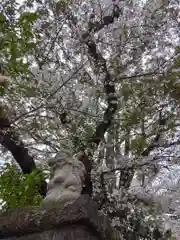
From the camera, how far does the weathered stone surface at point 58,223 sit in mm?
2975

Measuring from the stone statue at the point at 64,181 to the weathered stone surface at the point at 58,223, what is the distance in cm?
12

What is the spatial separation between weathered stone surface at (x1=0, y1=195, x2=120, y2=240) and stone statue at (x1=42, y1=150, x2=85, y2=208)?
12cm

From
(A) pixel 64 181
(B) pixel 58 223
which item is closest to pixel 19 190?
(A) pixel 64 181

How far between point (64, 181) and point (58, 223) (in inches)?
23.6

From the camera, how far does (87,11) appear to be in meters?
7.42

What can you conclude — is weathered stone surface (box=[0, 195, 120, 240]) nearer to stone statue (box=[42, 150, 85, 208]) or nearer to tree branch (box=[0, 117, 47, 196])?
stone statue (box=[42, 150, 85, 208])

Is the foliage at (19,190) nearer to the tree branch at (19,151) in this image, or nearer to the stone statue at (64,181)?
the stone statue at (64,181)

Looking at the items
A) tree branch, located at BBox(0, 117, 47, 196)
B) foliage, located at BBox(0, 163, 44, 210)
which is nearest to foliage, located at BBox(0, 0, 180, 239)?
tree branch, located at BBox(0, 117, 47, 196)

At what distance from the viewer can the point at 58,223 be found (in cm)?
299

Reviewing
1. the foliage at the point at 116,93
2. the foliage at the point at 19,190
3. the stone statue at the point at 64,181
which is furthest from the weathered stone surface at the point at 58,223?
the foliage at the point at 116,93

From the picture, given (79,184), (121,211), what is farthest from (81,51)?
(79,184)

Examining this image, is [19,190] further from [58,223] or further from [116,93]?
[116,93]

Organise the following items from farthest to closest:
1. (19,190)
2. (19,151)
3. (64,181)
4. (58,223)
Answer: (19,151), (19,190), (64,181), (58,223)

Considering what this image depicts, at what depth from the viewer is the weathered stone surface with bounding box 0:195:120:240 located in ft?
9.76
